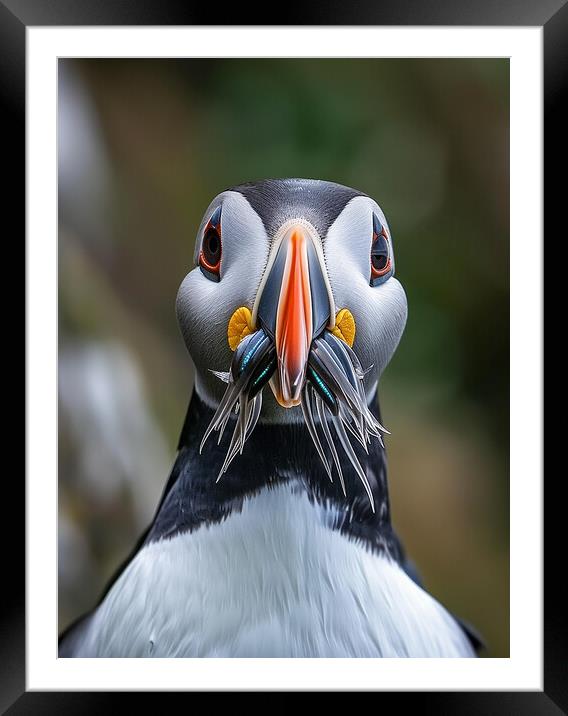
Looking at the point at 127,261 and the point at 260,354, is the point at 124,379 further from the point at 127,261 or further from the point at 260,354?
the point at 260,354

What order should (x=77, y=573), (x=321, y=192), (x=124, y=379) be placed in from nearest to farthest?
1. (x=321, y=192)
2. (x=77, y=573)
3. (x=124, y=379)

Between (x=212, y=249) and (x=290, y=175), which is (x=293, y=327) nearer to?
(x=212, y=249)

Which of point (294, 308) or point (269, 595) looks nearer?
point (294, 308)

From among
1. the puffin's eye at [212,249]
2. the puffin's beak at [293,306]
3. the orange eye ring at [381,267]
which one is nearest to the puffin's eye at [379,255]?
the orange eye ring at [381,267]

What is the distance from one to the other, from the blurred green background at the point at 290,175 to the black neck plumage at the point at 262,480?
301mm

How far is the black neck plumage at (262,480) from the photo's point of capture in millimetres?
1760

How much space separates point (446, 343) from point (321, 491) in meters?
0.72

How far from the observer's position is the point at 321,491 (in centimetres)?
180

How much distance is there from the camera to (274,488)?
1777 mm

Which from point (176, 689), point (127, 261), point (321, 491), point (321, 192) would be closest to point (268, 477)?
point (321, 491)
